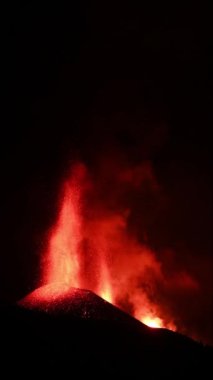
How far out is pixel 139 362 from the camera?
85.0 feet

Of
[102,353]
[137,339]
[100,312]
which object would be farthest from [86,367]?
[100,312]

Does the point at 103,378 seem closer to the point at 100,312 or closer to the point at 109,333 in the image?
the point at 109,333

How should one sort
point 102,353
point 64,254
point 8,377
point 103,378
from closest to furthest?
point 8,377 → point 103,378 → point 102,353 → point 64,254

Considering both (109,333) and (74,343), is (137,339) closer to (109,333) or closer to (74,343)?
(109,333)

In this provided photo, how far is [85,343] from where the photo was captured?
2659 cm

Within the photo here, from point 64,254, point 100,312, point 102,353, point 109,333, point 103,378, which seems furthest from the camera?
point 64,254

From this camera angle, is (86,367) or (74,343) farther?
(74,343)

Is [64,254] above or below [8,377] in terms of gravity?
above

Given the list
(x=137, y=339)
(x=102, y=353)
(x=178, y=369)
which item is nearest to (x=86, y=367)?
(x=102, y=353)

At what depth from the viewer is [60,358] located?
2259 cm

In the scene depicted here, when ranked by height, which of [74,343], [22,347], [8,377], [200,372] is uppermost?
[200,372]

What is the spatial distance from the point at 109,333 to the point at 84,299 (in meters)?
6.72

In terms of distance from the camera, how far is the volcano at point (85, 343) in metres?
21.7

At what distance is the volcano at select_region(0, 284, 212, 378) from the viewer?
21.7 m
